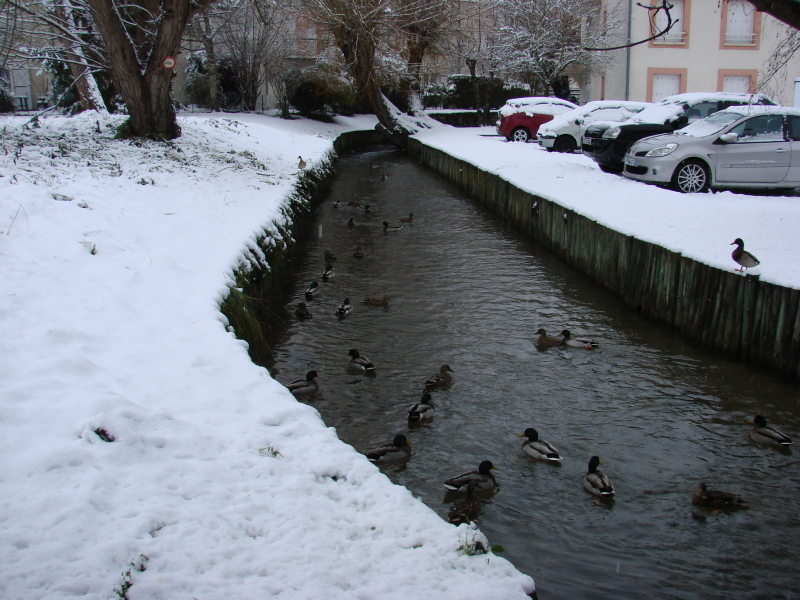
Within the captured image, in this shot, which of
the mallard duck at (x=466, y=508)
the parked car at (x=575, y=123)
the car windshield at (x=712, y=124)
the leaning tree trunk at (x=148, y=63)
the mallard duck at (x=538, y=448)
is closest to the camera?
the mallard duck at (x=466, y=508)

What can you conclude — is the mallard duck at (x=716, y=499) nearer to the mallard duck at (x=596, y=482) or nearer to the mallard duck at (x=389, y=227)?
the mallard duck at (x=596, y=482)

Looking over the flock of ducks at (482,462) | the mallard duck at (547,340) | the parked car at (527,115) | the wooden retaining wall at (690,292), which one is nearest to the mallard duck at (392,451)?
the flock of ducks at (482,462)

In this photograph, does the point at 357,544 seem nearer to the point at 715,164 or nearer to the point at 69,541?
the point at 69,541

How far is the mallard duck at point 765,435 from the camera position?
633 centimetres

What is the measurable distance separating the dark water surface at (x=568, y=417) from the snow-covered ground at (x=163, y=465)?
1.32 meters

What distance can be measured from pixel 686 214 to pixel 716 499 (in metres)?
6.90

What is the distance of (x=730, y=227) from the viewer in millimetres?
10227

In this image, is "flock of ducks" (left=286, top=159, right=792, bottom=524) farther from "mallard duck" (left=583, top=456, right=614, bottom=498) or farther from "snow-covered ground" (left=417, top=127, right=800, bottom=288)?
"snow-covered ground" (left=417, top=127, right=800, bottom=288)

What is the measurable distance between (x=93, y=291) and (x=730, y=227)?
904cm

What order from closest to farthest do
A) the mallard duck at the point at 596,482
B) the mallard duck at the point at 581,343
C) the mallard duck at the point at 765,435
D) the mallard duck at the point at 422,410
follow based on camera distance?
the mallard duck at the point at 596,482 → the mallard duck at the point at 765,435 → the mallard duck at the point at 422,410 → the mallard duck at the point at 581,343

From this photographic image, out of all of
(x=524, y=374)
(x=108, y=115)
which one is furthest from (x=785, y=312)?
(x=108, y=115)

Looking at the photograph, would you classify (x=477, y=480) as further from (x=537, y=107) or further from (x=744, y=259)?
(x=537, y=107)

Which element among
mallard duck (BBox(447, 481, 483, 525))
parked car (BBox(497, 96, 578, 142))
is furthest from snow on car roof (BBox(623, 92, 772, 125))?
mallard duck (BBox(447, 481, 483, 525))

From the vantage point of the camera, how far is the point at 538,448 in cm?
625
